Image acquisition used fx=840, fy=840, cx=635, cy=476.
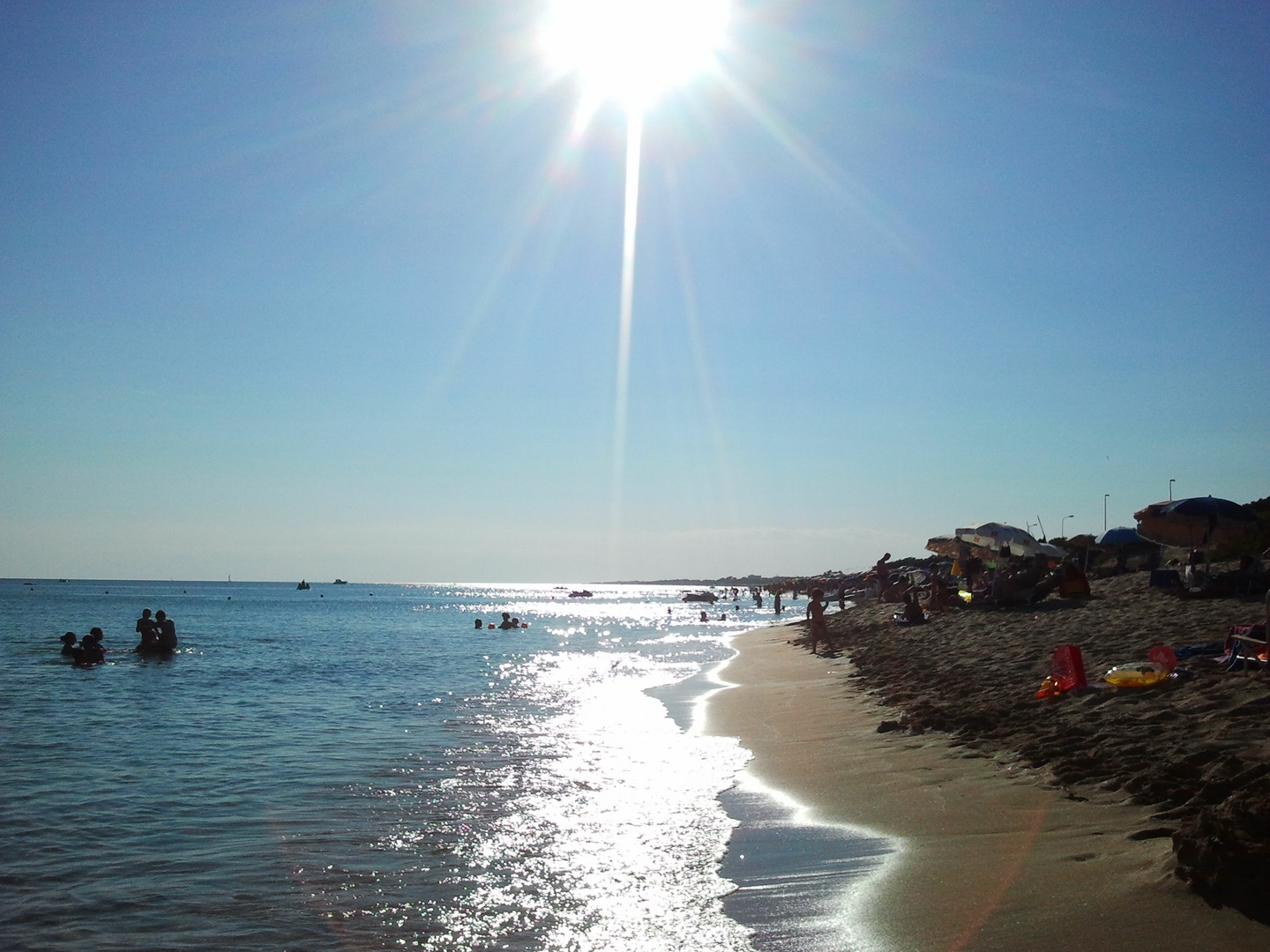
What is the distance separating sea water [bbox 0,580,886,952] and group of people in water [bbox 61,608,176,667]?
22.7 ft

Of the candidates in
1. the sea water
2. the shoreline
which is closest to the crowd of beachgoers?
the shoreline

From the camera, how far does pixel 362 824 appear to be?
8.71m

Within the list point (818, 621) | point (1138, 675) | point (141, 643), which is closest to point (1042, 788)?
point (1138, 675)

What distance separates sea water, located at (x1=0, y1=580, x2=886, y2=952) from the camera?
591cm

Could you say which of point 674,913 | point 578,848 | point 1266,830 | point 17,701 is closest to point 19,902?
point 578,848

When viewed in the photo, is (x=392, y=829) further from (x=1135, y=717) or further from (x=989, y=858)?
(x=1135, y=717)

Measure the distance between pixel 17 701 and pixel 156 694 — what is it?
2661mm

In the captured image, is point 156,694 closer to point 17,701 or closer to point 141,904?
point 17,701

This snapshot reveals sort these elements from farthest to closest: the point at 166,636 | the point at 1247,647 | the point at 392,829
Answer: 1. the point at 166,636
2. the point at 1247,647
3. the point at 392,829

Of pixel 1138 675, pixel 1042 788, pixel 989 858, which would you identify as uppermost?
pixel 1138 675

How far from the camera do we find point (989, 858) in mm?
6062

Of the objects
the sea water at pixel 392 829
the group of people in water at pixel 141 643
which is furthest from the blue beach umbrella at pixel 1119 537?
the group of people in water at pixel 141 643

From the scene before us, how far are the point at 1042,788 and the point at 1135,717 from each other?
6.07 feet

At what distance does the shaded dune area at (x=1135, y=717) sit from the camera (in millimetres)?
4676
